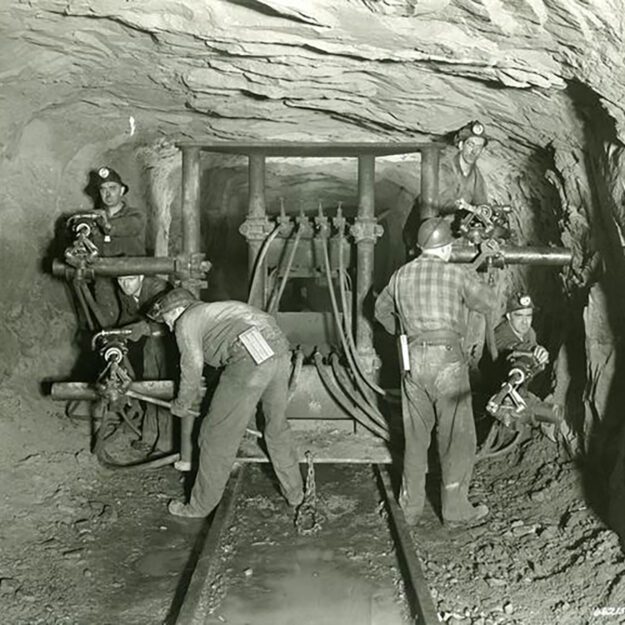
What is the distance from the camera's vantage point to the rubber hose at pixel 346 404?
503 cm

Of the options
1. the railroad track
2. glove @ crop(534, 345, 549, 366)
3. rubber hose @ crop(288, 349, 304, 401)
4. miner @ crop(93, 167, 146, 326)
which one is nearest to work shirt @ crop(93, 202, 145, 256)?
miner @ crop(93, 167, 146, 326)

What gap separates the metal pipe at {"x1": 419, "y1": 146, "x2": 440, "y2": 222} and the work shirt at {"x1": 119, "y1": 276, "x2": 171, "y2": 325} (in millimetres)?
1951

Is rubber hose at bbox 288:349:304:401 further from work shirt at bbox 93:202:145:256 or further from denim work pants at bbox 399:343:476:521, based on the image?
work shirt at bbox 93:202:145:256

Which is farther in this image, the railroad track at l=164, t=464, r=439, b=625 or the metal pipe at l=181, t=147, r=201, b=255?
the metal pipe at l=181, t=147, r=201, b=255

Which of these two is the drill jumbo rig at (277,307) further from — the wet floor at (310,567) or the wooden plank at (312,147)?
the wet floor at (310,567)

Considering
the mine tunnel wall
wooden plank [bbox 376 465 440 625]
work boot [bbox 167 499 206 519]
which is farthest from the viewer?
work boot [bbox 167 499 206 519]

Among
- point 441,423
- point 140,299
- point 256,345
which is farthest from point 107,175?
point 441,423

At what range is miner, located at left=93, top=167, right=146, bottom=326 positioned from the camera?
525cm

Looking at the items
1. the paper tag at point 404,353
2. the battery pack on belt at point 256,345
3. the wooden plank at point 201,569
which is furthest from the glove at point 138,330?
the paper tag at point 404,353

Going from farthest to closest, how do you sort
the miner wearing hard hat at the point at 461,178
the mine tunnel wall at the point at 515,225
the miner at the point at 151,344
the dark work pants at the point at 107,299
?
the dark work pants at the point at 107,299 < the miner at the point at 151,344 < the miner wearing hard hat at the point at 461,178 < the mine tunnel wall at the point at 515,225

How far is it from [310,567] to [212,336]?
141cm

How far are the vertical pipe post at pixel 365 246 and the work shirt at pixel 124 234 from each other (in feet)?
5.18

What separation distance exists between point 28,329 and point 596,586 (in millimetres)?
4188

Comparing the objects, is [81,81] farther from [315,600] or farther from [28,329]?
[315,600]
